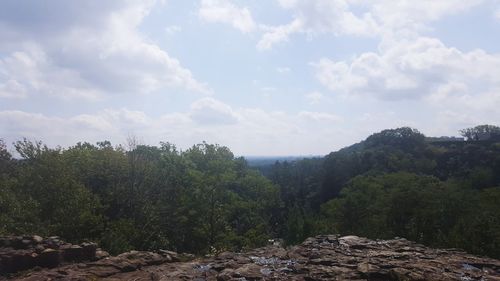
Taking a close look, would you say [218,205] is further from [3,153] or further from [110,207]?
[3,153]

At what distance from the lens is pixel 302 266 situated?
1584 centimetres

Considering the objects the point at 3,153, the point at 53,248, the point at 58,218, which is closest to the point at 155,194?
the point at 58,218

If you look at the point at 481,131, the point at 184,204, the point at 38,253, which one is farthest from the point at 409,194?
the point at 481,131

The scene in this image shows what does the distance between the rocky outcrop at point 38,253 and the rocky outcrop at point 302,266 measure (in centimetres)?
68

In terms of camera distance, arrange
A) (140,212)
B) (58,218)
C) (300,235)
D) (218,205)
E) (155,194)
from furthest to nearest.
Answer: (300,235), (218,205), (155,194), (140,212), (58,218)

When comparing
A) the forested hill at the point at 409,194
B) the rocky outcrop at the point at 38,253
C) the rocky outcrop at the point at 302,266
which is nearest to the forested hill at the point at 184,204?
the forested hill at the point at 409,194

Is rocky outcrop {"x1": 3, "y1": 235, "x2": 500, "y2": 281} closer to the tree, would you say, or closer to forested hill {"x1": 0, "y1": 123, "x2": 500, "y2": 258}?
forested hill {"x1": 0, "y1": 123, "x2": 500, "y2": 258}

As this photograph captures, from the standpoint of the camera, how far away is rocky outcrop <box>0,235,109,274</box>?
50.6 feet

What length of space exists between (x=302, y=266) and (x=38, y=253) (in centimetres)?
940

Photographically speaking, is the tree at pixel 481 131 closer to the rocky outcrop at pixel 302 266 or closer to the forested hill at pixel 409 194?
the forested hill at pixel 409 194

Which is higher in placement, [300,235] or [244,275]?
[244,275]

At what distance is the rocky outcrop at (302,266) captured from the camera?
14.6m

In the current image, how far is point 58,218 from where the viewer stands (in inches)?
990

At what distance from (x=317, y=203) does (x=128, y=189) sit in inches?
2927
